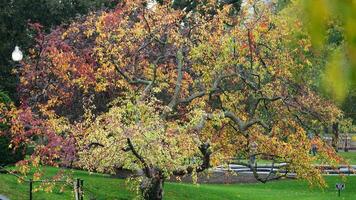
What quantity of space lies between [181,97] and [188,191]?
500 centimetres

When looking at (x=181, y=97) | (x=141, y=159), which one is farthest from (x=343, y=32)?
(x=181, y=97)

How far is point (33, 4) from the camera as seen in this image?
2772 cm

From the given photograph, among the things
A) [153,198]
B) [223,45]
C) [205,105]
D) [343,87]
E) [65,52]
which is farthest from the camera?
[65,52]

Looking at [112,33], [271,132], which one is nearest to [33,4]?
[112,33]

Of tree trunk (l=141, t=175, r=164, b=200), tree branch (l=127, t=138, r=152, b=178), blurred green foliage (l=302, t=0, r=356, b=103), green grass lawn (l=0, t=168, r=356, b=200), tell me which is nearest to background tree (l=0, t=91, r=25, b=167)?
green grass lawn (l=0, t=168, r=356, b=200)

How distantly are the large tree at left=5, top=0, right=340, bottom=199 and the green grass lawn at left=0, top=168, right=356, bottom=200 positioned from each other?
145 cm

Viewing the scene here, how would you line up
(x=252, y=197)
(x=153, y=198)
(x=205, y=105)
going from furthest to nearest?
1. (x=252, y=197)
2. (x=205, y=105)
3. (x=153, y=198)

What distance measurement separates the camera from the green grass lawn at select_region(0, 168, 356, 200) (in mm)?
18031

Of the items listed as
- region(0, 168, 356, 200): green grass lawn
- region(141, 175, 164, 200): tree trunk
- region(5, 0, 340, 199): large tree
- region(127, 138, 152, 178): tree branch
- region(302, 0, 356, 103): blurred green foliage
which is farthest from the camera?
region(0, 168, 356, 200): green grass lawn

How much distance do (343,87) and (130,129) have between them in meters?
12.8

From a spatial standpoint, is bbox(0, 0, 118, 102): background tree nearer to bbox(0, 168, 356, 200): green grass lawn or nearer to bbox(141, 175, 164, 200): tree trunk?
bbox(0, 168, 356, 200): green grass lawn

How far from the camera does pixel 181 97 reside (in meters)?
20.7

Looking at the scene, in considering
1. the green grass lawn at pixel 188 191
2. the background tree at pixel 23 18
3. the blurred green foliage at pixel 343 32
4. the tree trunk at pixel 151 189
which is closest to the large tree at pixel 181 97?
the tree trunk at pixel 151 189

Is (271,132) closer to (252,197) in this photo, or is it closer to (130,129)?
(130,129)
